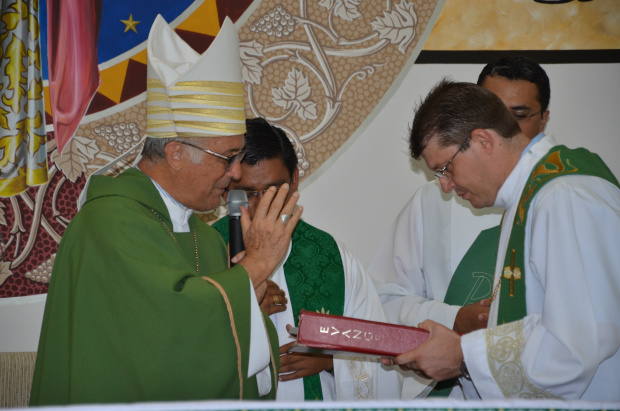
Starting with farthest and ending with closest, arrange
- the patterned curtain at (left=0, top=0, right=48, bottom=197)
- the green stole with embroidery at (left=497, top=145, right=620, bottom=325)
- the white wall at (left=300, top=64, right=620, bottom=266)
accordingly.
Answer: the white wall at (left=300, top=64, right=620, bottom=266)
the patterned curtain at (left=0, top=0, right=48, bottom=197)
the green stole with embroidery at (left=497, top=145, right=620, bottom=325)

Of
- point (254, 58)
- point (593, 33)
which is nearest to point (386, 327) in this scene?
point (254, 58)

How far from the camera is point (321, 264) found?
3680 mm

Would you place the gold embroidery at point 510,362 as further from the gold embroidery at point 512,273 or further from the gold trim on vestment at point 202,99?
the gold trim on vestment at point 202,99

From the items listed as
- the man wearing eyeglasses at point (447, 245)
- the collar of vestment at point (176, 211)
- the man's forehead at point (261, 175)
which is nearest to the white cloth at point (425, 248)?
the man wearing eyeglasses at point (447, 245)

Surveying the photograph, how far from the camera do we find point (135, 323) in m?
2.40

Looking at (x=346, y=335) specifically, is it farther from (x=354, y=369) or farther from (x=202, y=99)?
(x=202, y=99)

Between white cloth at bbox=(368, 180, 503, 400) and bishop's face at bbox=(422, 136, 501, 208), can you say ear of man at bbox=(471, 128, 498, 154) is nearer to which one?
bishop's face at bbox=(422, 136, 501, 208)

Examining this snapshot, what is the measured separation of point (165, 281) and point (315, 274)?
1.37 metres

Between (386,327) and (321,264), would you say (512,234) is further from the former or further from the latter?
(321,264)

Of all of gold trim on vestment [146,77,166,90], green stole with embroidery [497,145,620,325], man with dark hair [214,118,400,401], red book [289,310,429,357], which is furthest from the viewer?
man with dark hair [214,118,400,401]

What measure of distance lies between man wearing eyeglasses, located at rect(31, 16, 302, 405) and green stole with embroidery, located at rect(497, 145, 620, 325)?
0.88 metres

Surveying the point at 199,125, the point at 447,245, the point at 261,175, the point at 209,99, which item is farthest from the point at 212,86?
the point at 447,245

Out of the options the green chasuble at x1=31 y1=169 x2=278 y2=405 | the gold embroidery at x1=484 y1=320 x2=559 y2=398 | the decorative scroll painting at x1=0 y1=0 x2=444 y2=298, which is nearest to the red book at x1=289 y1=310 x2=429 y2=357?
the green chasuble at x1=31 y1=169 x2=278 y2=405

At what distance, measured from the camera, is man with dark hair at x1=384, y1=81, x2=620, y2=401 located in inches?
93.5
